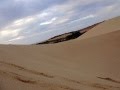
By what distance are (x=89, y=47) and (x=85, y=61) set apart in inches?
116

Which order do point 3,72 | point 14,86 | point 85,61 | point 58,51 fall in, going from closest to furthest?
point 14,86
point 3,72
point 85,61
point 58,51

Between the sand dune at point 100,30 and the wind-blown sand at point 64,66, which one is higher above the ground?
the sand dune at point 100,30

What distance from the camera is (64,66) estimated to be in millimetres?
11555

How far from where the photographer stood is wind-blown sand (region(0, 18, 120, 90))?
6.91 m

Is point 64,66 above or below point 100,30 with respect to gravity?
below

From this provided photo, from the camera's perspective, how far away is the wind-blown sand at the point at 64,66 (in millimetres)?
6914

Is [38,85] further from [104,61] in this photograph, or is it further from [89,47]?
[89,47]

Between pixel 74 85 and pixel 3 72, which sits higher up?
pixel 3 72

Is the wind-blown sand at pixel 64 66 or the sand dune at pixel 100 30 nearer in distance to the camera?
the wind-blown sand at pixel 64 66

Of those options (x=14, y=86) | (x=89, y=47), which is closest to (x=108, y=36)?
(x=89, y=47)

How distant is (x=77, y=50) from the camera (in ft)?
52.4

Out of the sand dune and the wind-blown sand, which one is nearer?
the wind-blown sand

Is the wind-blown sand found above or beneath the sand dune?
beneath

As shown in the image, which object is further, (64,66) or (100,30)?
(100,30)
